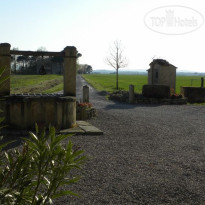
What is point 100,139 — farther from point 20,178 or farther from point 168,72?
point 168,72

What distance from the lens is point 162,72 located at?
24828mm

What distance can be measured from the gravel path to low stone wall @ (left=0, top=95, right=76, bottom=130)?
118 cm

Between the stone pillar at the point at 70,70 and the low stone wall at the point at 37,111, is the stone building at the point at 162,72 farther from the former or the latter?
the low stone wall at the point at 37,111

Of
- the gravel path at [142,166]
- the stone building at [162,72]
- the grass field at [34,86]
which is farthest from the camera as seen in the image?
the grass field at [34,86]

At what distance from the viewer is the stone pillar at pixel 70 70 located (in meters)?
10.6

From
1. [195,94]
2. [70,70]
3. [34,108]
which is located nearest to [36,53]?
[70,70]

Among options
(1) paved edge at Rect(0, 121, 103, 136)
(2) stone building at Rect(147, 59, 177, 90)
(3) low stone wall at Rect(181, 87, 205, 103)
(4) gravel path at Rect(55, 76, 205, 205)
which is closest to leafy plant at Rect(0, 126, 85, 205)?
(4) gravel path at Rect(55, 76, 205, 205)

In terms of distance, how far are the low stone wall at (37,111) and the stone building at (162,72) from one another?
16.0 meters

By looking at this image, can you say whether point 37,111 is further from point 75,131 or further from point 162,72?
point 162,72

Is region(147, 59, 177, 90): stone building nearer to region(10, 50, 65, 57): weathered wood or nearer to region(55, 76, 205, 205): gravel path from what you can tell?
region(55, 76, 205, 205): gravel path

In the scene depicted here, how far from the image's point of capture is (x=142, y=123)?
39.7 ft

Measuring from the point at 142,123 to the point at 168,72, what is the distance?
1376 centimetres

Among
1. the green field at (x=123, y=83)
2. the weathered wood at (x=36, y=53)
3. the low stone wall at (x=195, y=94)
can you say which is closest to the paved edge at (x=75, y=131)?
the weathered wood at (x=36, y=53)

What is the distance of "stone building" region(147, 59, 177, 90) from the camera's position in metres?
24.8
